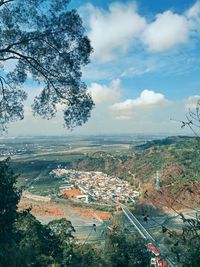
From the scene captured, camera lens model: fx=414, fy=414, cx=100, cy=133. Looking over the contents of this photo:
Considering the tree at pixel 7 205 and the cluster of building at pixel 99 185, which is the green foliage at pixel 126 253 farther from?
the cluster of building at pixel 99 185

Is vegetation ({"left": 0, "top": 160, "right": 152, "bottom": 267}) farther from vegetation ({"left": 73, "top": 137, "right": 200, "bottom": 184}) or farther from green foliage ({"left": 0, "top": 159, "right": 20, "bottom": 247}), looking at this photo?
vegetation ({"left": 73, "top": 137, "right": 200, "bottom": 184})

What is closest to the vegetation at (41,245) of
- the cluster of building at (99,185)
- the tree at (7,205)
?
the tree at (7,205)

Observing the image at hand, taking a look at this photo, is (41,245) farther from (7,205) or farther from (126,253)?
(7,205)

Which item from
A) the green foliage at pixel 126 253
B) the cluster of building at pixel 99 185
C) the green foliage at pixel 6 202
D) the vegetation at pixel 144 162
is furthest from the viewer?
the vegetation at pixel 144 162

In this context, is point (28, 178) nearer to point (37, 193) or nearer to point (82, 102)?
point (37, 193)

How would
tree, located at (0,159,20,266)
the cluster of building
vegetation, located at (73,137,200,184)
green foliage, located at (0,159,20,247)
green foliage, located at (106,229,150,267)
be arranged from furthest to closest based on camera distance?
vegetation, located at (73,137,200,184) < the cluster of building < green foliage, located at (106,229,150,267) < green foliage, located at (0,159,20,247) < tree, located at (0,159,20,266)

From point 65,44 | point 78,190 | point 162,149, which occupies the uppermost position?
point 65,44

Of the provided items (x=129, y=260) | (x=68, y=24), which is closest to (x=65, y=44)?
Result: (x=68, y=24)

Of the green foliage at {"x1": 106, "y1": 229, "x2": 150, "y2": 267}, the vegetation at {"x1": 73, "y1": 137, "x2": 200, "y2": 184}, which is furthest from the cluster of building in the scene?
the green foliage at {"x1": 106, "y1": 229, "x2": 150, "y2": 267}
